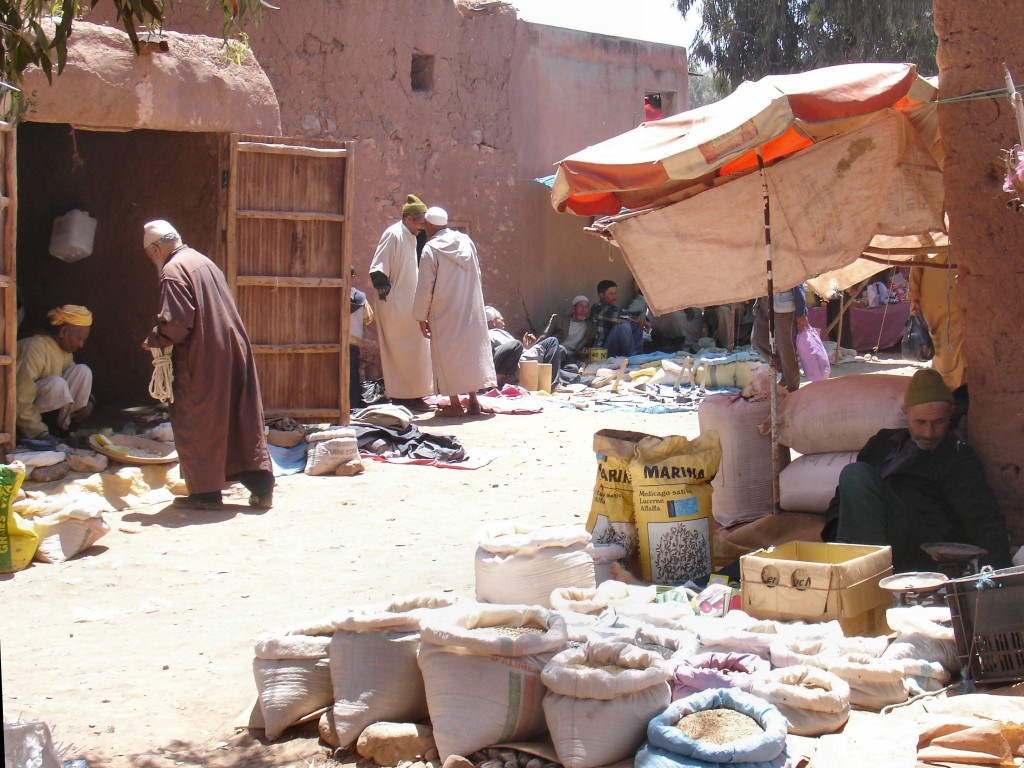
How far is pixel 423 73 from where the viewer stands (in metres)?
12.8

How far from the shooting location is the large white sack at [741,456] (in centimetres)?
548

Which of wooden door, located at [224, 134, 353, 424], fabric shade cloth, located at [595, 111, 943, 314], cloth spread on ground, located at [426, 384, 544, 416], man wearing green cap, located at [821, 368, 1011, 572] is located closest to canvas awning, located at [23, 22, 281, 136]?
wooden door, located at [224, 134, 353, 424]

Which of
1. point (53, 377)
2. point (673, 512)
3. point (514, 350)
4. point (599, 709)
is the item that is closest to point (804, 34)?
point (514, 350)

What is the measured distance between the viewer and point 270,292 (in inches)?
→ 328

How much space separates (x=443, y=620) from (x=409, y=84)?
9870 mm

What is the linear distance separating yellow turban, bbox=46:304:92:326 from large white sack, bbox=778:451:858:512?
189 inches

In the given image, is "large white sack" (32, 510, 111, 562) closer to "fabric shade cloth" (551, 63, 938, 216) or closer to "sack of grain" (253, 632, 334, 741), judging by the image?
"sack of grain" (253, 632, 334, 741)

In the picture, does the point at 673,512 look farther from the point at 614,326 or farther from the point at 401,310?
the point at 614,326

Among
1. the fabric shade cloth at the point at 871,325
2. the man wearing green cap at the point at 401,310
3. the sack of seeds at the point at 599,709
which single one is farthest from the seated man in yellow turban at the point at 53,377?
the fabric shade cloth at the point at 871,325

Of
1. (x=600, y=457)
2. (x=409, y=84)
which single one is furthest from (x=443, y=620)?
(x=409, y=84)

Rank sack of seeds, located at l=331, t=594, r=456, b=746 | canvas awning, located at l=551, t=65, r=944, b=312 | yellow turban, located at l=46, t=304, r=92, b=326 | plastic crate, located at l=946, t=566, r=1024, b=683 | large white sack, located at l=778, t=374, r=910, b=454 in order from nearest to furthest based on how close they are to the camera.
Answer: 1. plastic crate, located at l=946, t=566, r=1024, b=683
2. sack of seeds, located at l=331, t=594, r=456, b=746
3. canvas awning, located at l=551, t=65, r=944, b=312
4. large white sack, located at l=778, t=374, r=910, b=454
5. yellow turban, located at l=46, t=304, r=92, b=326

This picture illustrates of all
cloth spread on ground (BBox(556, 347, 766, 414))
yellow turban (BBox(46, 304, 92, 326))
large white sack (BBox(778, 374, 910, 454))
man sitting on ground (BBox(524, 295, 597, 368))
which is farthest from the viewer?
man sitting on ground (BBox(524, 295, 597, 368))

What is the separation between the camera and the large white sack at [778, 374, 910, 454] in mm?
4973

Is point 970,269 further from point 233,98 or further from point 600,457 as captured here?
point 233,98
